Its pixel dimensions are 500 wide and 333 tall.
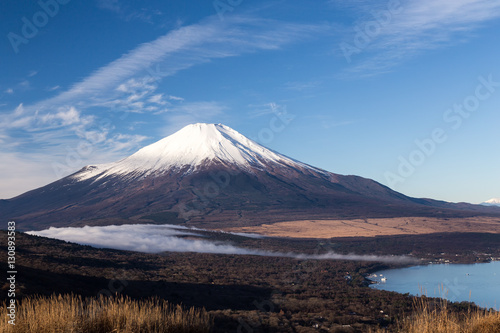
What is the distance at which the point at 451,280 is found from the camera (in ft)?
225

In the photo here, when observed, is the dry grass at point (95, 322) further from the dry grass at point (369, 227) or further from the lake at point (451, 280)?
the dry grass at point (369, 227)

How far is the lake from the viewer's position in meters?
58.2

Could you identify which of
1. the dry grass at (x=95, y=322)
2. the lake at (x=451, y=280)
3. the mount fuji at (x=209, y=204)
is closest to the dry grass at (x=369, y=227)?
the mount fuji at (x=209, y=204)

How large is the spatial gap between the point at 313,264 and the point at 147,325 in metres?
71.9

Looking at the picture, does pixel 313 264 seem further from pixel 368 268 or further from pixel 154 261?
pixel 154 261

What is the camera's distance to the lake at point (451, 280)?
58219mm

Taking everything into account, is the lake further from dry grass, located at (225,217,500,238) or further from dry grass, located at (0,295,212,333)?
dry grass, located at (0,295,212,333)

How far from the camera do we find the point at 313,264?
7888 centimetres

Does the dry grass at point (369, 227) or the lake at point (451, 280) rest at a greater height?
the dry grass at point (369, 227)

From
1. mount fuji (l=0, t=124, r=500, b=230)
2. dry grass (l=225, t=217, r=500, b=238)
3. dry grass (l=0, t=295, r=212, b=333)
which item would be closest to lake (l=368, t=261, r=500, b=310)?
dry grass (l=225, t=217, r=500, b=238)

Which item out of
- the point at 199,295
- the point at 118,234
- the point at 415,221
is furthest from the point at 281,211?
the point at 199,295

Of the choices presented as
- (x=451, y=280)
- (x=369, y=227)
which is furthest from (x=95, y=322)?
(x=369, y=227)

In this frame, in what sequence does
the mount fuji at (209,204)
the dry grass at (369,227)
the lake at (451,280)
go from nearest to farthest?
the lake at (451,280), the dry grass at (369,227), the mount fuji at (209,204)

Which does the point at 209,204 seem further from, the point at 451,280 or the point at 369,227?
the point at 451,280
